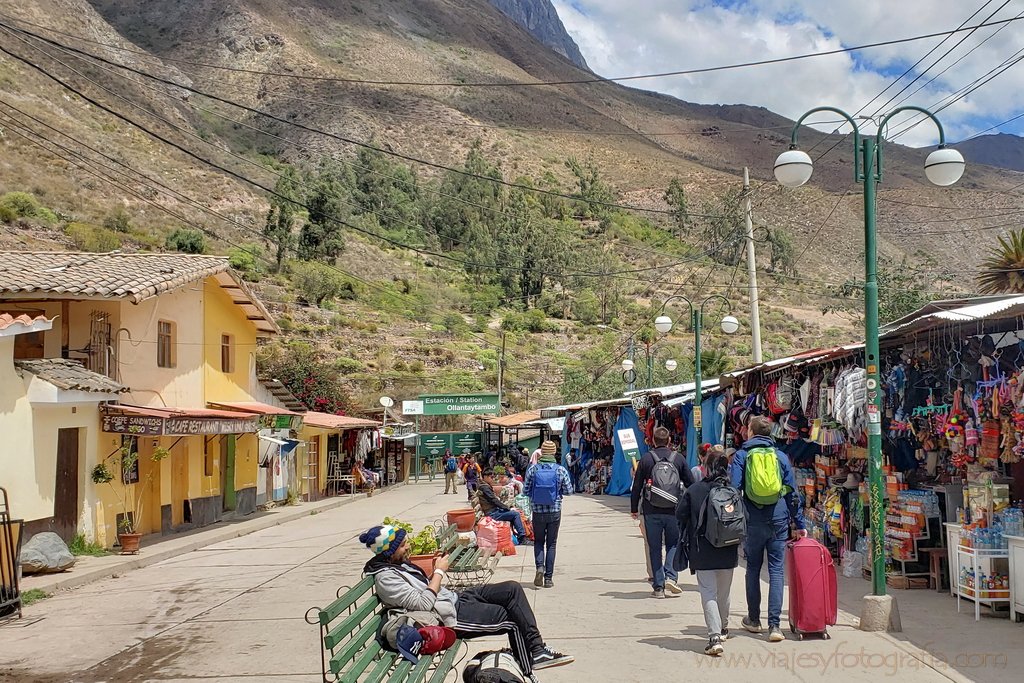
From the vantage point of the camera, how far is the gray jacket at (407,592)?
612cm

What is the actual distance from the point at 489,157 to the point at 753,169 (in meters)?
50.2

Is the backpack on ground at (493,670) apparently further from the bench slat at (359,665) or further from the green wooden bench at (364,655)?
the bench slat at (359,665)

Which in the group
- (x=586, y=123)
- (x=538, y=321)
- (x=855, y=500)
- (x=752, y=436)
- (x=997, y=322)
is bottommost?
(x=855, y=500)

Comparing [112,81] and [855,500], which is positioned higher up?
[112,81]

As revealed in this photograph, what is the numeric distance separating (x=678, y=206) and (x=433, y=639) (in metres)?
98.1

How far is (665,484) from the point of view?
9.85 metres

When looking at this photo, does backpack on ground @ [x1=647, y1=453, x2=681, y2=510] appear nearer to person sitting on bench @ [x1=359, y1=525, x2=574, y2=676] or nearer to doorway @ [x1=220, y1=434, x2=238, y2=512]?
person sitting on bench @ [x1=359, y1=525, x2=574, y2=676]

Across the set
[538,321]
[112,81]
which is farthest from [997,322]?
[112,81]

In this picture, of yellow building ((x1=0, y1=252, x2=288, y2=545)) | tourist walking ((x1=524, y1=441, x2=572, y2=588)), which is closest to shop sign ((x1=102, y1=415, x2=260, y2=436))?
yellow building ((x1=0, y1=252, x2=288, y2=545))

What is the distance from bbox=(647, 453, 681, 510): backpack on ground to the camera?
32.3 feet

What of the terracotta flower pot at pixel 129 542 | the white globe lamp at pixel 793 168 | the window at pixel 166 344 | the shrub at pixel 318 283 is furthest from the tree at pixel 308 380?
the white globe lamp at pixel 793 168

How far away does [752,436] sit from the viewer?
8.37 m

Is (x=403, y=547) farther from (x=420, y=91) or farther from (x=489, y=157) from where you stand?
(x=420, y=91)

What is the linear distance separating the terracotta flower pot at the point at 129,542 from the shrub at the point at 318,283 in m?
44.1
